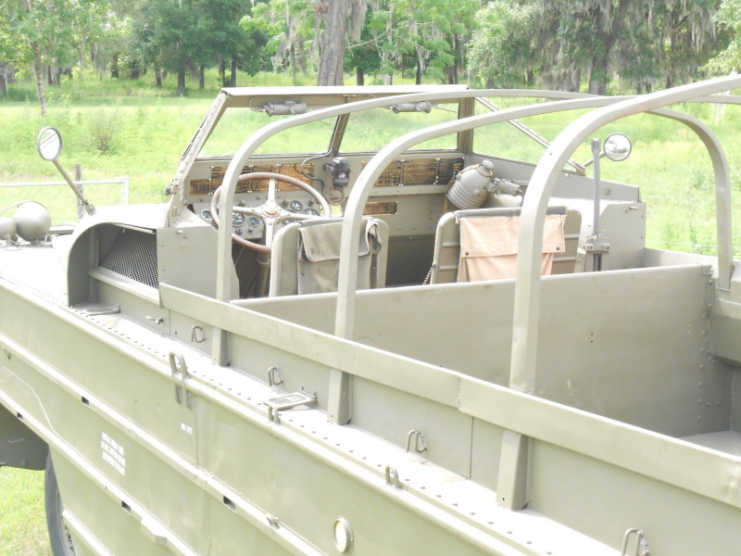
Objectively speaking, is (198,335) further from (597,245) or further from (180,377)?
(597,245)

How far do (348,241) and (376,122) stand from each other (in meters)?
2.90

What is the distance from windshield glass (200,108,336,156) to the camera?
4582mm

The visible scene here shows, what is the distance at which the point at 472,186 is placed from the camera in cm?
557

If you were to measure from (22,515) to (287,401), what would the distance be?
3.19m

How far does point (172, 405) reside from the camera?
11.5 feet

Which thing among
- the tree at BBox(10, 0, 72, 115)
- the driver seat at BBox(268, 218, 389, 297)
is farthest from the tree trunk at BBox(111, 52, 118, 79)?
the driver seat at BBox(268, 218, 389, 297)

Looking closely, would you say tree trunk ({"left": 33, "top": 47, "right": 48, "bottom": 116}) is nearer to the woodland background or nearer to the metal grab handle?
the woodland background

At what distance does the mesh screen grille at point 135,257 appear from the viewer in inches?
163

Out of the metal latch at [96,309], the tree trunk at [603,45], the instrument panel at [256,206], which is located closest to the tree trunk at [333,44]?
the instrument panel at [256,206]

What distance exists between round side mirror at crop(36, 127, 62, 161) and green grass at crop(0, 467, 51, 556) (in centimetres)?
213

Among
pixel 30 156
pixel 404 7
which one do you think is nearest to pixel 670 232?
pixel 404 7

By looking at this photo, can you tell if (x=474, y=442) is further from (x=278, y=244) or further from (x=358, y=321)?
(x=278, y=244)

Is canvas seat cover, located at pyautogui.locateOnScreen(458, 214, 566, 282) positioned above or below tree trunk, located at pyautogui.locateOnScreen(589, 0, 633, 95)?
below

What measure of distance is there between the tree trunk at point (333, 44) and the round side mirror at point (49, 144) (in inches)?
392
